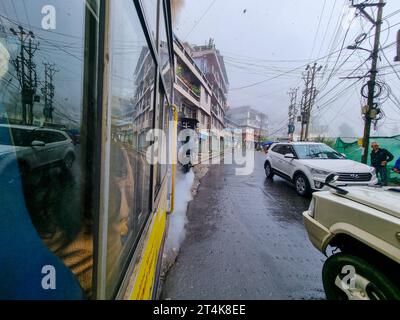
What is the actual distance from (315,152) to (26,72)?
8.38 metres

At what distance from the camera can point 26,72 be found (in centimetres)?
76

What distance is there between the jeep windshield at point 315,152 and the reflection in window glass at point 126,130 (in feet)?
23.1

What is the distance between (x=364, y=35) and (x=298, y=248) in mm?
13223

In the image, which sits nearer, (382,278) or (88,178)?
(88,178)

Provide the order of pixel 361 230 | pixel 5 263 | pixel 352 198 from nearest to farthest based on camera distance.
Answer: pixel 5 263
pixel 361 230
pixel 352 198

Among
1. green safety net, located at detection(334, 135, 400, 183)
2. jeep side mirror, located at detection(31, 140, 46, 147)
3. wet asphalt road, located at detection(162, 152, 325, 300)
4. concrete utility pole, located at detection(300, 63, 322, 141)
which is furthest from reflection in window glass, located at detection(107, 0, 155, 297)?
concrete utility pole, located at detection(300, 63, 322, 141)

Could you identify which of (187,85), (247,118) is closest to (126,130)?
(187,85)

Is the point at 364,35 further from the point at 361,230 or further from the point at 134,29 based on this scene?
the point at 134,29

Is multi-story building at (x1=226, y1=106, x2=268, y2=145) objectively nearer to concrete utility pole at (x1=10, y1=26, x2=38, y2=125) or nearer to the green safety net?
the green safety net

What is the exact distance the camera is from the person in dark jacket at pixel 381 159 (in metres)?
8.16

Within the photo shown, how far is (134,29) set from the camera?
130 centimetres

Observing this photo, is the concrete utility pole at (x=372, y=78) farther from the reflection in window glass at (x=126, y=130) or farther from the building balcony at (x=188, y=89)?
the reflection in window glass at (x=126, y=130)

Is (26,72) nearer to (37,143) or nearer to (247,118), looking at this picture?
(37,143)
